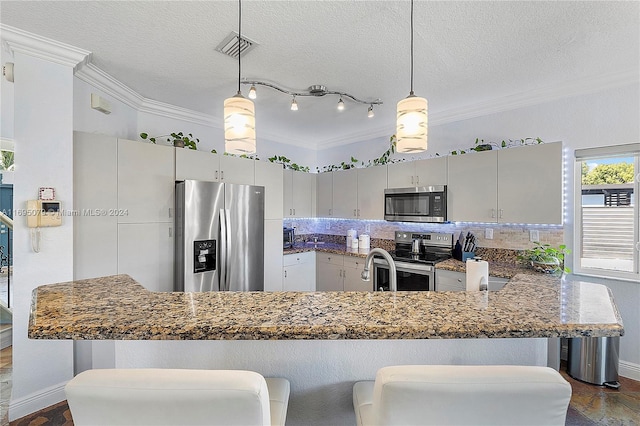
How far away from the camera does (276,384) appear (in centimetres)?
109

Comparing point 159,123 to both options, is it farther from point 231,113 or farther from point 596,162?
point 596,162

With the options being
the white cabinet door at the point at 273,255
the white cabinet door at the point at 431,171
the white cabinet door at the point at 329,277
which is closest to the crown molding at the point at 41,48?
the white cabinet door at the point at 273,255

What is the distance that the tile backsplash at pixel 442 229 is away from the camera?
3.04m

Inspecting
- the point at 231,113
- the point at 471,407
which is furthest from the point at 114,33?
the point at 471,407

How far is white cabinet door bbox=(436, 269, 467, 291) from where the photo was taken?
2.98 m

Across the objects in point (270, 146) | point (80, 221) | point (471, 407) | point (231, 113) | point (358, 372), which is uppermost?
point (270, 146)

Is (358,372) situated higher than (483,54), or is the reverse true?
(483,54)

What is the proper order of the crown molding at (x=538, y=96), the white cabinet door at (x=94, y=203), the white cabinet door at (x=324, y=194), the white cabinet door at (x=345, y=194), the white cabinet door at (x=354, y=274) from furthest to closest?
1. the white cabinet door at (x=324, y=194)
2. the white cabinet door at (x=345, y=194)
3. the white cabinet door at (x=354, y=274)
4. the crown molding at (x=538, y=96)
5. the white cabinet door at (x=94, y=203)

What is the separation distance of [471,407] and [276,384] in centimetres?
66

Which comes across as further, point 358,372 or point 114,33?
point 114,33

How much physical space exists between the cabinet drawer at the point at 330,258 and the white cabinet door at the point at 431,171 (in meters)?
1.48

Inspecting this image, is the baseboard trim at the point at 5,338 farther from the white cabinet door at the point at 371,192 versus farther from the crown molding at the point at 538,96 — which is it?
the crown molding at the point at 538,96

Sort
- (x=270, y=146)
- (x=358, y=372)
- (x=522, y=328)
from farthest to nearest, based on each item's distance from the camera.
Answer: (x=270, y=146), (x=358, y=372), (x=522, y=328)

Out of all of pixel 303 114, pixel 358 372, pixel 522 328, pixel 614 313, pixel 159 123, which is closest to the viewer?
pixel 522 328
